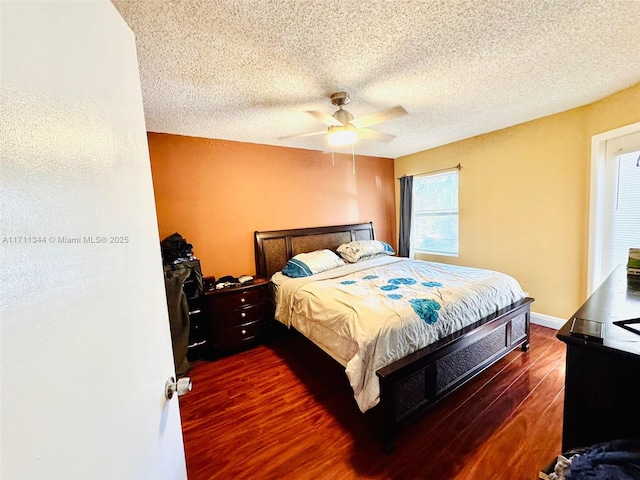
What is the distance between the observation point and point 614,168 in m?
2.48

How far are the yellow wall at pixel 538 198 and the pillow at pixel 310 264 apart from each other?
199 cm

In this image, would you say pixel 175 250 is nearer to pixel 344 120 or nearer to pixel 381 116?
pixel 344 120

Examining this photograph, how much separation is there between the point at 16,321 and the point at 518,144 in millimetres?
4040

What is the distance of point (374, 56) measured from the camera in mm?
1701

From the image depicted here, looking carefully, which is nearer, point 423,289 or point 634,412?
point 634,412

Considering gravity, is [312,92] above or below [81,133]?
above

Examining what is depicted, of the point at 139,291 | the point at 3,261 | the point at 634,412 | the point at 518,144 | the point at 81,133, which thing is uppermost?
the point at 518,144

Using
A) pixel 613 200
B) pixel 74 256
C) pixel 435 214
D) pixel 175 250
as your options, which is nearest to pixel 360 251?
pixel 435 214

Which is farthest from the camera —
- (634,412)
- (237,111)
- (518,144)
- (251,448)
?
(518,144)

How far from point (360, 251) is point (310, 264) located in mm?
867

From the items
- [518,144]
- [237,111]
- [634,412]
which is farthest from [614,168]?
[237,111]

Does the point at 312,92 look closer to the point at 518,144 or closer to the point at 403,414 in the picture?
the point at 403,414

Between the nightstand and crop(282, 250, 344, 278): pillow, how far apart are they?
324 millimetres

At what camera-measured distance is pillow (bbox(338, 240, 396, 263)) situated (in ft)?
11.9
